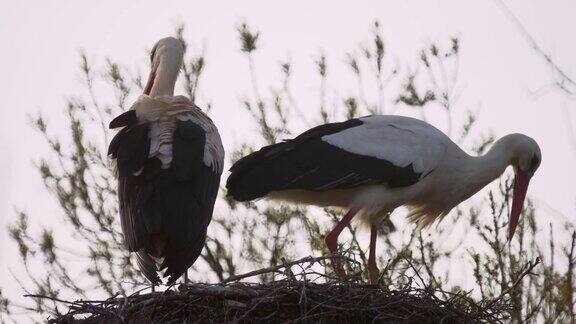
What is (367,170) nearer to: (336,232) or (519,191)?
(336,232)

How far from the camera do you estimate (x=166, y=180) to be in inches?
339

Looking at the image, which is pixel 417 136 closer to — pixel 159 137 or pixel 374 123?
pixel 374 123

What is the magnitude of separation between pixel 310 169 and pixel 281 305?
84.7 inches

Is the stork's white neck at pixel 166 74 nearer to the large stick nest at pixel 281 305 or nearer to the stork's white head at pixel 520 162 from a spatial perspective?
the stork's white head at pixel 520 162

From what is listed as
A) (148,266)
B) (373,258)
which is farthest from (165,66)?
(148,266)

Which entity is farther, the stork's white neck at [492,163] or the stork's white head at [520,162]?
the stork's white head at [520,162]

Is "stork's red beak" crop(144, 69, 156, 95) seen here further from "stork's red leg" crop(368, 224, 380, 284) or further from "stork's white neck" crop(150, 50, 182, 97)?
"stork's red leg" crop(368, 224, 380, 284)

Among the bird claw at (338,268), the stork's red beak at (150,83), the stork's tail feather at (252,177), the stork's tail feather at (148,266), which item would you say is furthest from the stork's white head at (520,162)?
the stork's tail feather at (148,266)

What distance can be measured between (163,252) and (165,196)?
29 cm

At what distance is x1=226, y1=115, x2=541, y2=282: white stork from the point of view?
9.66 m

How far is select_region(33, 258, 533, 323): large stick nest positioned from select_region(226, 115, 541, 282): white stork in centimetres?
176

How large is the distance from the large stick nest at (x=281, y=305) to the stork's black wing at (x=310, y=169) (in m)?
1.68

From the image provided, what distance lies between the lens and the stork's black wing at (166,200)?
8.41 metres

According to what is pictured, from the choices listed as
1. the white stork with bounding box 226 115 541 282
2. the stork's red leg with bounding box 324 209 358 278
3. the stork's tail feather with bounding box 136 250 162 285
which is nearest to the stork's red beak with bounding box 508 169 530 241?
the white stork with bounding box 226 115 541 282
